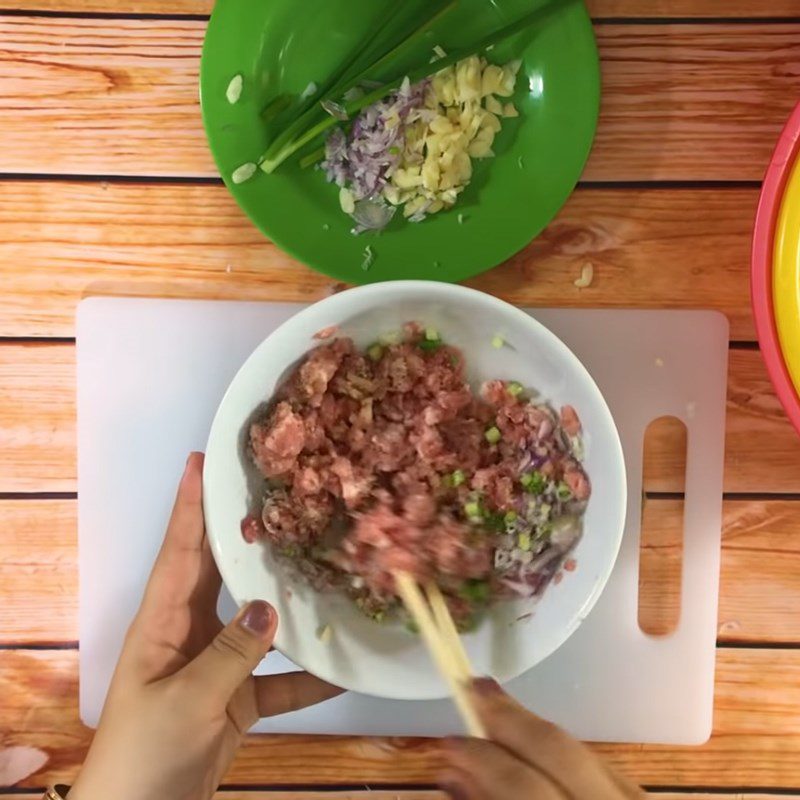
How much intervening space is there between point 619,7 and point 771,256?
0.34 metres

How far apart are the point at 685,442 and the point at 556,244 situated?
0.27 metres

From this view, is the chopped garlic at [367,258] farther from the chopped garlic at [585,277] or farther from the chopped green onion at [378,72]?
the chopped garlic at [585,277]

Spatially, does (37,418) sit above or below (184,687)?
above

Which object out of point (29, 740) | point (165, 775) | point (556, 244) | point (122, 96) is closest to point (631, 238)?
point (556, 244)

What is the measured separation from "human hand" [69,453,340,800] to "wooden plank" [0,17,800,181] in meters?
0.36

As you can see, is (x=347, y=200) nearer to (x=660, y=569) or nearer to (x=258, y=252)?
(x=258, y=252)

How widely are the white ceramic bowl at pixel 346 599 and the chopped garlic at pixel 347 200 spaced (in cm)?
12

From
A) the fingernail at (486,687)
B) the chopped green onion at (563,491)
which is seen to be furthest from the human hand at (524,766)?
the chopped green onion at (563,491)

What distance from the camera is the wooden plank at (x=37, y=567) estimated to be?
99 cm

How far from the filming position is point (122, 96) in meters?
0.95

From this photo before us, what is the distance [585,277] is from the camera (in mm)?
964

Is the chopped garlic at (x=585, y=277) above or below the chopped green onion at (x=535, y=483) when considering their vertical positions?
above

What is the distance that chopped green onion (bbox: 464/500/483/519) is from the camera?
35.6 inches

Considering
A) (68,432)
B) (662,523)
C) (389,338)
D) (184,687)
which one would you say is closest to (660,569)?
(662,523)
